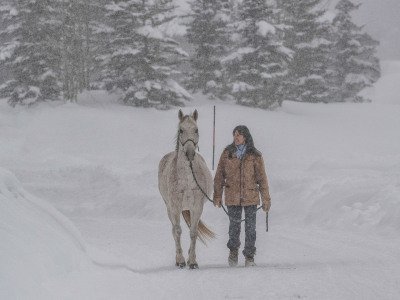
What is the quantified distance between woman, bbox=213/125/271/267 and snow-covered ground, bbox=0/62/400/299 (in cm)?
74

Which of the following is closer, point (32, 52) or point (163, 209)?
point (163, 209)

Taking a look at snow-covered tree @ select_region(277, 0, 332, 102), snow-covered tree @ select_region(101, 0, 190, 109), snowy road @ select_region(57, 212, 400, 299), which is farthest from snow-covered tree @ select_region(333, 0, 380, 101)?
snowy road @ select_region(57, 212, 400, 299)

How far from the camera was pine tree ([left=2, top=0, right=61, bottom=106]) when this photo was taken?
2698cm

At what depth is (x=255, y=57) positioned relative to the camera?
29375 mm

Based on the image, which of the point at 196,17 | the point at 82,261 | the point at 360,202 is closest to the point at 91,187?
the point at 360,202

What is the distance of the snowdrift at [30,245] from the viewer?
14.7 ft

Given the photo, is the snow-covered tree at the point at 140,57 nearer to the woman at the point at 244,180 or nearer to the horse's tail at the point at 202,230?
the horse's tail at the point at 202,230

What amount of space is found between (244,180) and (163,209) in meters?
6.53

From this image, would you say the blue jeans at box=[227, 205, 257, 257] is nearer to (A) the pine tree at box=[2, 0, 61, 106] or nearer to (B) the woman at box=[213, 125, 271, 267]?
(B) the woman at box=[213, 125, 271, 267]

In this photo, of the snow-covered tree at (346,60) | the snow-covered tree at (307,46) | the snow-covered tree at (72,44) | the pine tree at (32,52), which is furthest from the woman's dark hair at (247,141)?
the snow-covered tree at (346,60)

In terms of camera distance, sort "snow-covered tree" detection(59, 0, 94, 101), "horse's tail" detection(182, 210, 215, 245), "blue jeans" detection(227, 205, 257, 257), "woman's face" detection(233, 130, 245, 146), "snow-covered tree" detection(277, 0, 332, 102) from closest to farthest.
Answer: "woman's face" detection(233, 130, 245, 146), "blue jeans" detection(227, 205, 257, 257), "horse's tail" detection(182, 210, 215, 245), "snow-covered tree" detection(59, 0, 94, 101), "snow-covered tree" detection(277, 0, 332, 102)

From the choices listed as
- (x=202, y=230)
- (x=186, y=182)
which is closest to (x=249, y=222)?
(x=202, y=230)

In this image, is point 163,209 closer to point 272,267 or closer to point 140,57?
point 272,267

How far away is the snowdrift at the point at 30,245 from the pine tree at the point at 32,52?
21028 millimetres
